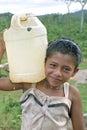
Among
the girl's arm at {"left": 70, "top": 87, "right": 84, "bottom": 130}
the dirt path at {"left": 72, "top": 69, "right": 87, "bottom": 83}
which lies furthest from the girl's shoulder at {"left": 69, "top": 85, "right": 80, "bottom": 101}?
the dirt path at {"left": 72, "top": 69, "right": 87, "bottom": 83}

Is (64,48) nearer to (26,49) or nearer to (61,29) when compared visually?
(26,49)

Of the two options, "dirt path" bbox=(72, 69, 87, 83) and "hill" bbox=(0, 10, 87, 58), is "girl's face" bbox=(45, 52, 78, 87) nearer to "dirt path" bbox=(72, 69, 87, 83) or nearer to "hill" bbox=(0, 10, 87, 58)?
"dirt path" bbox=(72, 69, 87, 83)

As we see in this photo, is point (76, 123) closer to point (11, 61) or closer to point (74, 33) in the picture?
point (11, 61)

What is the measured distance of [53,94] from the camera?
1775 millimetres

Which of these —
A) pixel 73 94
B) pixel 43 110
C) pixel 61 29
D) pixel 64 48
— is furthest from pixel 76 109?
pixel 61 29

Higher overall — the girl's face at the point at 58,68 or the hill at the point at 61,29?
the girl's face at the point at 58,68

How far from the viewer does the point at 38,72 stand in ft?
5.70

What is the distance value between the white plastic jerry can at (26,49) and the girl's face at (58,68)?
1.4 inches

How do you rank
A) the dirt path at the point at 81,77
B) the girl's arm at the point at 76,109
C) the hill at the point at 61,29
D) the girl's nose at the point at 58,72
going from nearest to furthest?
1. the girl's nose at the point at 58,72
2. the girl's arm at the point at 76,109
3. the dirt path at the point at 81,77
4. the hill at the point at 61,29

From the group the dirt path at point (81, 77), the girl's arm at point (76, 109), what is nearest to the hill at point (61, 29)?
the dirt path at point (81, 77)

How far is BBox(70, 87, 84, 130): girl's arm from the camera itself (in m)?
1.80

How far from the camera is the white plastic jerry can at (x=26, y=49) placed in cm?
172

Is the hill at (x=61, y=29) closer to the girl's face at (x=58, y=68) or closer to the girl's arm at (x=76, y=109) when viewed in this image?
the girl's arm at (x=76, y=109)

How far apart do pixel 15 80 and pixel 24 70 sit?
0.22 ft
